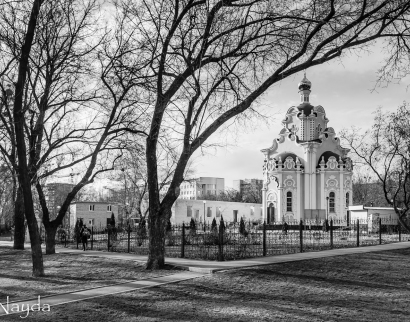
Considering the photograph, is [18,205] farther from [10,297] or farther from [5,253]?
[10,297]

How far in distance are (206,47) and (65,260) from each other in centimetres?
1012

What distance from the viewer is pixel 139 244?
74.8 ft

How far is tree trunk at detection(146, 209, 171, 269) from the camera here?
14.6m

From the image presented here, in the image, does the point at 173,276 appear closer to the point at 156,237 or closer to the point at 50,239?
the point at 156,237

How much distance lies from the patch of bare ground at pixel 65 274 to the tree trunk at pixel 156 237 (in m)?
0.39

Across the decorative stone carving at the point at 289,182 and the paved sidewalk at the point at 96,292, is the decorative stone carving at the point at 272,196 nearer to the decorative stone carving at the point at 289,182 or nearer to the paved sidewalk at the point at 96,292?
the decorative stone carving at the point at 289,182

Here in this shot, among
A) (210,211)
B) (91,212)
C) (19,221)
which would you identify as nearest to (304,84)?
(210,211)

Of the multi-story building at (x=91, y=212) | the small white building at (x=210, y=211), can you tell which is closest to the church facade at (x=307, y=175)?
the small white building at (x=210, y=211)

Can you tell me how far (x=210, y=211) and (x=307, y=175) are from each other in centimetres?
1568

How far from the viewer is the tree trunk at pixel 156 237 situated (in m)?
14.6

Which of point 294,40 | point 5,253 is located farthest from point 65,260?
point 294,40

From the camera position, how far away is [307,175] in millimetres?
59688

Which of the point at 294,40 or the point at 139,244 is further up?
the point at 294,40

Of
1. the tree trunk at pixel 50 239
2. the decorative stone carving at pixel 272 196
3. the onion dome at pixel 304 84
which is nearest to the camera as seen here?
the tree trunk at pixel 50 239
